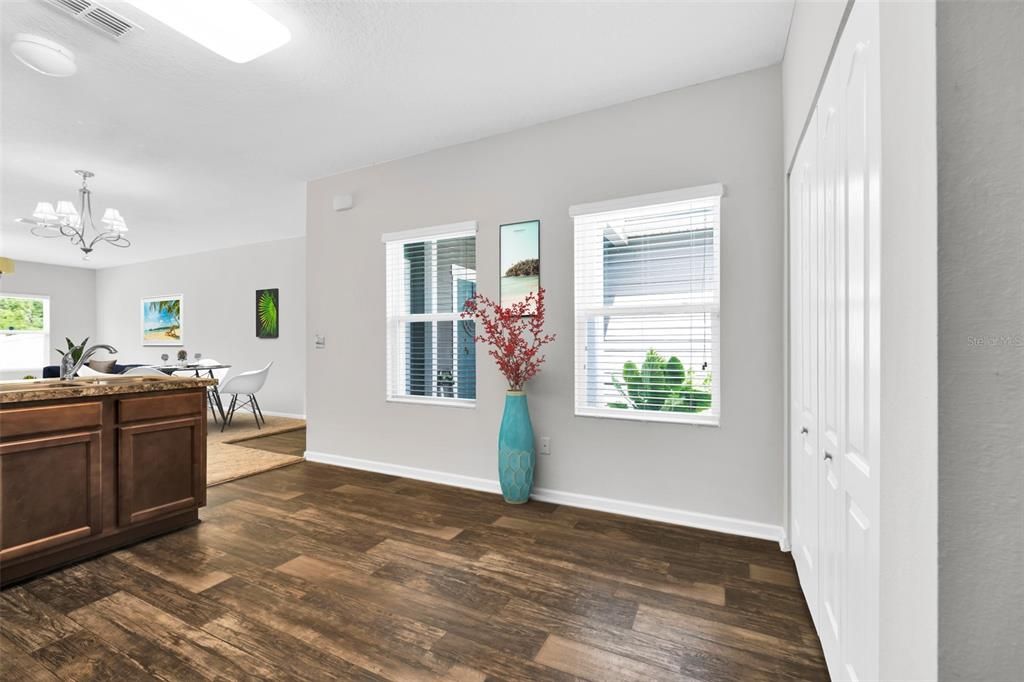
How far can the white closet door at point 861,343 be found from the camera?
3.16ft

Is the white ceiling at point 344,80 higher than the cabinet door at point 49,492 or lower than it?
higher

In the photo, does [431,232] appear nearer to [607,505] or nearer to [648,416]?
[648,416]

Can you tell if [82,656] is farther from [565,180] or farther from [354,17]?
[565,180]

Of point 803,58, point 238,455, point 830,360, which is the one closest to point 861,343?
point 830,360

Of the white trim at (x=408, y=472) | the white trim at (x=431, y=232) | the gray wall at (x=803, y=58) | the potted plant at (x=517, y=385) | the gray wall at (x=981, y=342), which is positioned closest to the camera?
the gray wall at (x=981, y=342)

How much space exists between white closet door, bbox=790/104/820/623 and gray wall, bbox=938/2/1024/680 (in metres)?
1.14

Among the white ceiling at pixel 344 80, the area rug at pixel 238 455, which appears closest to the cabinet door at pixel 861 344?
the white ceiling at pixel 344 80

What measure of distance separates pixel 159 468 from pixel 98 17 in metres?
2.34

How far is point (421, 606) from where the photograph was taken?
1948mm

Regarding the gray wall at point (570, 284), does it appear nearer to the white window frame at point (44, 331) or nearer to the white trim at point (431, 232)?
the white trim at point (431, 232)

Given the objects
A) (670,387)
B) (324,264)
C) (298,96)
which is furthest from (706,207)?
(324,264)

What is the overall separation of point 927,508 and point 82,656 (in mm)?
2507

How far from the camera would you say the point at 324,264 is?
170 inches

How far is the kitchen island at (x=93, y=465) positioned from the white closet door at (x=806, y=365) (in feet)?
10.9
